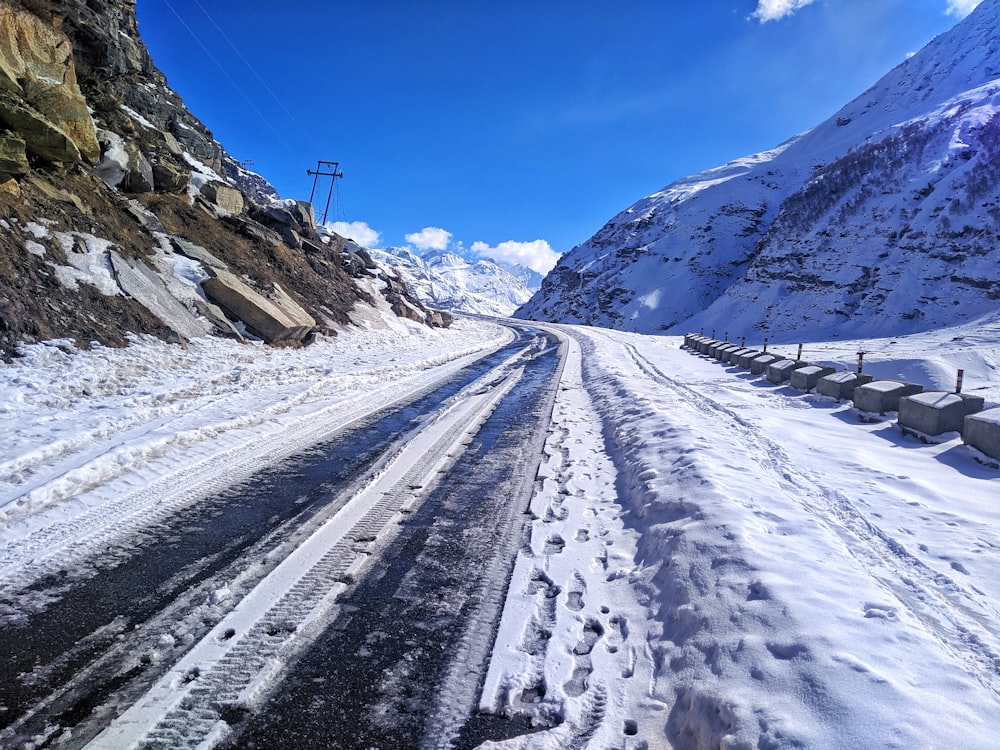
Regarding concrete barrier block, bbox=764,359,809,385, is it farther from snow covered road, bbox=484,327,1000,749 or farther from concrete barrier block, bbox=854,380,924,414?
snow covered road, bbox=484,327,1000,749

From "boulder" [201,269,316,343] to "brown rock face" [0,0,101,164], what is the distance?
4.25m

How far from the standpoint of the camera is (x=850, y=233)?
5116 centimetres

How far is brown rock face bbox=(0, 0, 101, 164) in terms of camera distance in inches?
442

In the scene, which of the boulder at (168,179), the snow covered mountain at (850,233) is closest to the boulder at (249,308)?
the boulder at (168,179)

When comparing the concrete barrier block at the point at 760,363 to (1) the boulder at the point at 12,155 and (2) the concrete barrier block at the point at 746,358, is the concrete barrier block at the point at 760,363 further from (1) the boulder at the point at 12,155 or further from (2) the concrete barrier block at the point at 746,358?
(1) the boulder at the point at 12,155

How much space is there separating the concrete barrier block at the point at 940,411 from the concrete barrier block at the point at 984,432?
0.49 metres

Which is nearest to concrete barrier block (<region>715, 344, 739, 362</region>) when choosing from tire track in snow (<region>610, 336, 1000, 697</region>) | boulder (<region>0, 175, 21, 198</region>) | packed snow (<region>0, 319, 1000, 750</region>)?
packed snow (<region>0, 319, 1000, 750</region>)

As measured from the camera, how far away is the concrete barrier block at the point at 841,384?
1038cm

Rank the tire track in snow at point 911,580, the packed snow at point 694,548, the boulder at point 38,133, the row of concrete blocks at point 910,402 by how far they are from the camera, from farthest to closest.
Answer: the boulder at point 38,133, the row of concrete blocks at point 910,402, the tire track in snow at point 911,580, the packed snow at point 694,548

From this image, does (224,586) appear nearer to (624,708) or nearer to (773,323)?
(624,708)

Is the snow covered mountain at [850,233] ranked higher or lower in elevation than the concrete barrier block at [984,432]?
higher

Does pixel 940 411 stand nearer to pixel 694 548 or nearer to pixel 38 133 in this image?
pixel 694 548

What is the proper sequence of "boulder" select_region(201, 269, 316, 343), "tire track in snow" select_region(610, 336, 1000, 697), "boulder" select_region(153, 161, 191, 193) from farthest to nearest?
"boulder" select_region(153, 161, 191, 193) < "boulder" select_region(201, 269, 316, 343) < "tire track in snow" select_region(610, 336, 1000, 697)

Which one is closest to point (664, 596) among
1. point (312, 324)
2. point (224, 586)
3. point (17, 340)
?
point (224, 586)
